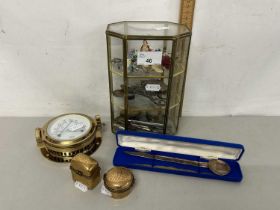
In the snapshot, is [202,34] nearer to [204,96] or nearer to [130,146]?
[204,96]

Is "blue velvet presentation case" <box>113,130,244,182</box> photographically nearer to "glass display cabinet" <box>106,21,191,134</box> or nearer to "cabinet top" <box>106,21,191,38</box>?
"glass display cabinet" <box>106,21,191,134</box>

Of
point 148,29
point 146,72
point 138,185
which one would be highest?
point 148,29

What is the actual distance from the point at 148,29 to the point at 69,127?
422mm

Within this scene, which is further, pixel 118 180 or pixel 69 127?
pixel 69 127

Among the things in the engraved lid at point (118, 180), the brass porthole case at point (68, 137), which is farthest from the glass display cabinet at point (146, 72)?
the engraved lid at point (118, 180)

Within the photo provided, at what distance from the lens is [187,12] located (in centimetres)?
79

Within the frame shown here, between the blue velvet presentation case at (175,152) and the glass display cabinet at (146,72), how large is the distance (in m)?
0.10

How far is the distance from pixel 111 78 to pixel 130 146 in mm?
236

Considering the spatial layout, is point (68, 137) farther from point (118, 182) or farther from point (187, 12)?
point (187, 12)

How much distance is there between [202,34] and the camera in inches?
33.3

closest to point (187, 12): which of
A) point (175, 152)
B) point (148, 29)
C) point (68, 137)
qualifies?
point (148, 29)

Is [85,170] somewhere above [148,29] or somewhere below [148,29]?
below

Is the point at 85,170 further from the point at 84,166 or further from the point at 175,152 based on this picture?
the point at 175,152

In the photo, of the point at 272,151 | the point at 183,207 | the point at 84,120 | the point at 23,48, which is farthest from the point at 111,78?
the point at 272,151
